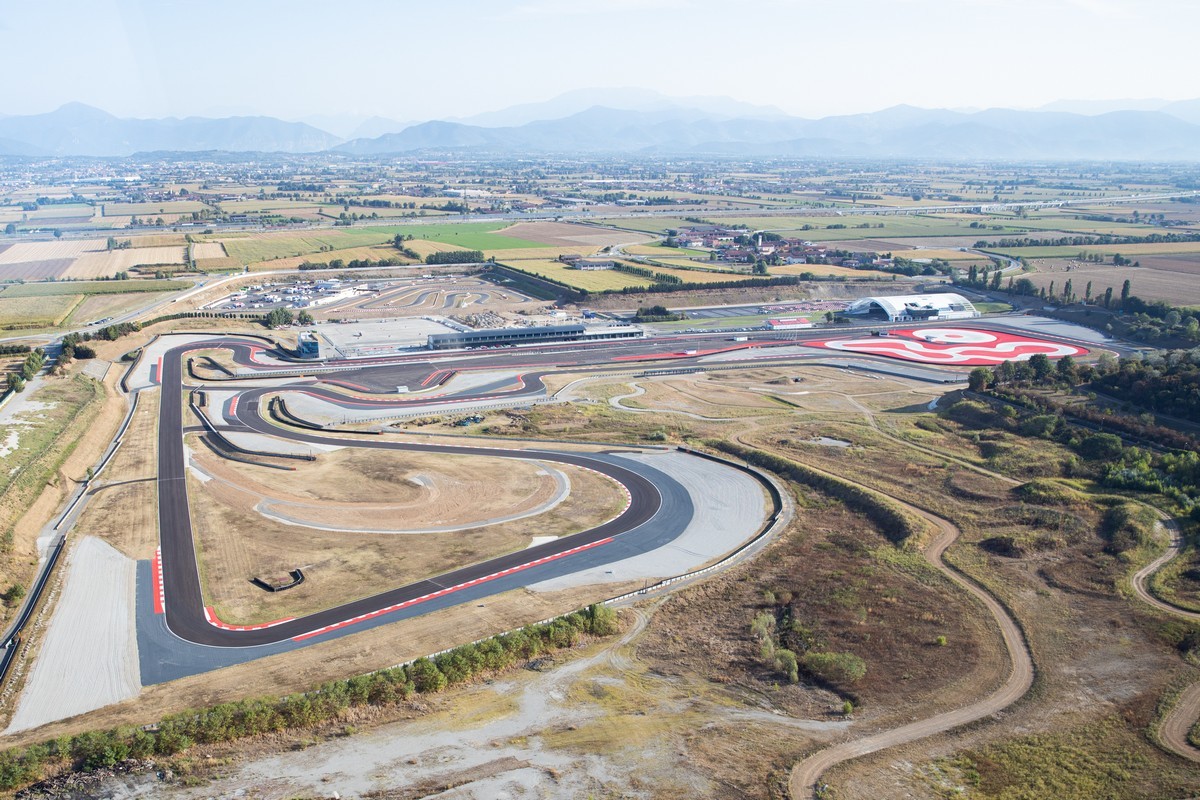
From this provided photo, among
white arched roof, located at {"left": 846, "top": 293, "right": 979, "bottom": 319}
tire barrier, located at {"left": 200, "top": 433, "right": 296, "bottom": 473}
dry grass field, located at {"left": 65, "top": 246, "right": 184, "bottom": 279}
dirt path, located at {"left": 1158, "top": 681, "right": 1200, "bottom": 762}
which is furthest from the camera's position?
dry grass field, located at {"left": 65, "top": 246, "right": 184, "bottom": 279}

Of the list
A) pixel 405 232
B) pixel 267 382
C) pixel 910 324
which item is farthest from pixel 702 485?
pixel 405 232

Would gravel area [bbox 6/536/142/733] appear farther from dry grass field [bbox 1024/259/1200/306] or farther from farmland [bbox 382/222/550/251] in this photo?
farmland [bbox 382/222/550/251]

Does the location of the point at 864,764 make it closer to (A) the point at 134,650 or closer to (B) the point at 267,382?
(A) the point at 134,650

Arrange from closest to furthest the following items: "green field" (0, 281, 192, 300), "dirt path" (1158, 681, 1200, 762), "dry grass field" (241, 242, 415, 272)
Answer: "dirt path" (1158, 681, 1200, 762) → "green field" (0, 281, 192, 300) → "dry grass field" (241, 242, 415, 272)

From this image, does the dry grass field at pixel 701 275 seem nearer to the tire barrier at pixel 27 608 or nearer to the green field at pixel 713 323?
the green field at pixel 713 323

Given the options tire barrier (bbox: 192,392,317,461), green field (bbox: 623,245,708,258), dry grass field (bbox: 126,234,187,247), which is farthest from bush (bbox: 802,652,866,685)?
dry grass field (bbox: 126,234,187,247)

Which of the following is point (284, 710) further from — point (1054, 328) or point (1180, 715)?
point (1054, 328)

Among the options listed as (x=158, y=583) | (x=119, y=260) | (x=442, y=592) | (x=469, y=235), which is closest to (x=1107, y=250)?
(x=469, y=235)
